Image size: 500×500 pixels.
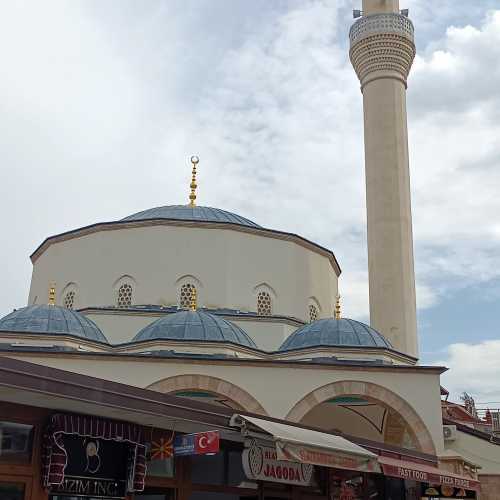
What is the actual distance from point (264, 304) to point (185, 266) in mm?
1762

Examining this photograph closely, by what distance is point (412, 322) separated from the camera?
1583 centimetres

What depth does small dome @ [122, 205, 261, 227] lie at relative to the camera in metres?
16.7

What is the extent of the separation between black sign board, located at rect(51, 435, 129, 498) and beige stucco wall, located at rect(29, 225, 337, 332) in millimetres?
9958

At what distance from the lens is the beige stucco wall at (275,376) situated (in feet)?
36.2

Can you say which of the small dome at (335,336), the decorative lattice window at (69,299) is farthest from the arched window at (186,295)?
the small dome at (335,336)

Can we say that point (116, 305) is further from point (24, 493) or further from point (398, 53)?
point (24, 493)

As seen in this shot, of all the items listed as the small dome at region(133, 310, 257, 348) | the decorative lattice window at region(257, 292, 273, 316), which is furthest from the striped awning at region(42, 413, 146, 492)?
the decorative lattice window at region(257, 292, 273, 316)

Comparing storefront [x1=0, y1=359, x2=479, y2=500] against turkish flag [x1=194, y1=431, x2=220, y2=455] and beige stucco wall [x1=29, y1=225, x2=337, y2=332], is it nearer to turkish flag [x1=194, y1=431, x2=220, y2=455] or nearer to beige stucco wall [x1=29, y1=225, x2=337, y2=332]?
turkish flag [x1=194, y1=431, x2=220, y2=455]

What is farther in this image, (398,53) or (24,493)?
(398,53)

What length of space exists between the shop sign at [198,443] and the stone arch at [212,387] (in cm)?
611

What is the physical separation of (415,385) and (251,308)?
4.55 metres

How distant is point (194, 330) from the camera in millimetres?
12156

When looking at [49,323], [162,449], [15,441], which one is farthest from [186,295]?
[15,441]

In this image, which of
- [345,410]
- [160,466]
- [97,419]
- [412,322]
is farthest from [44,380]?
[412,322]
